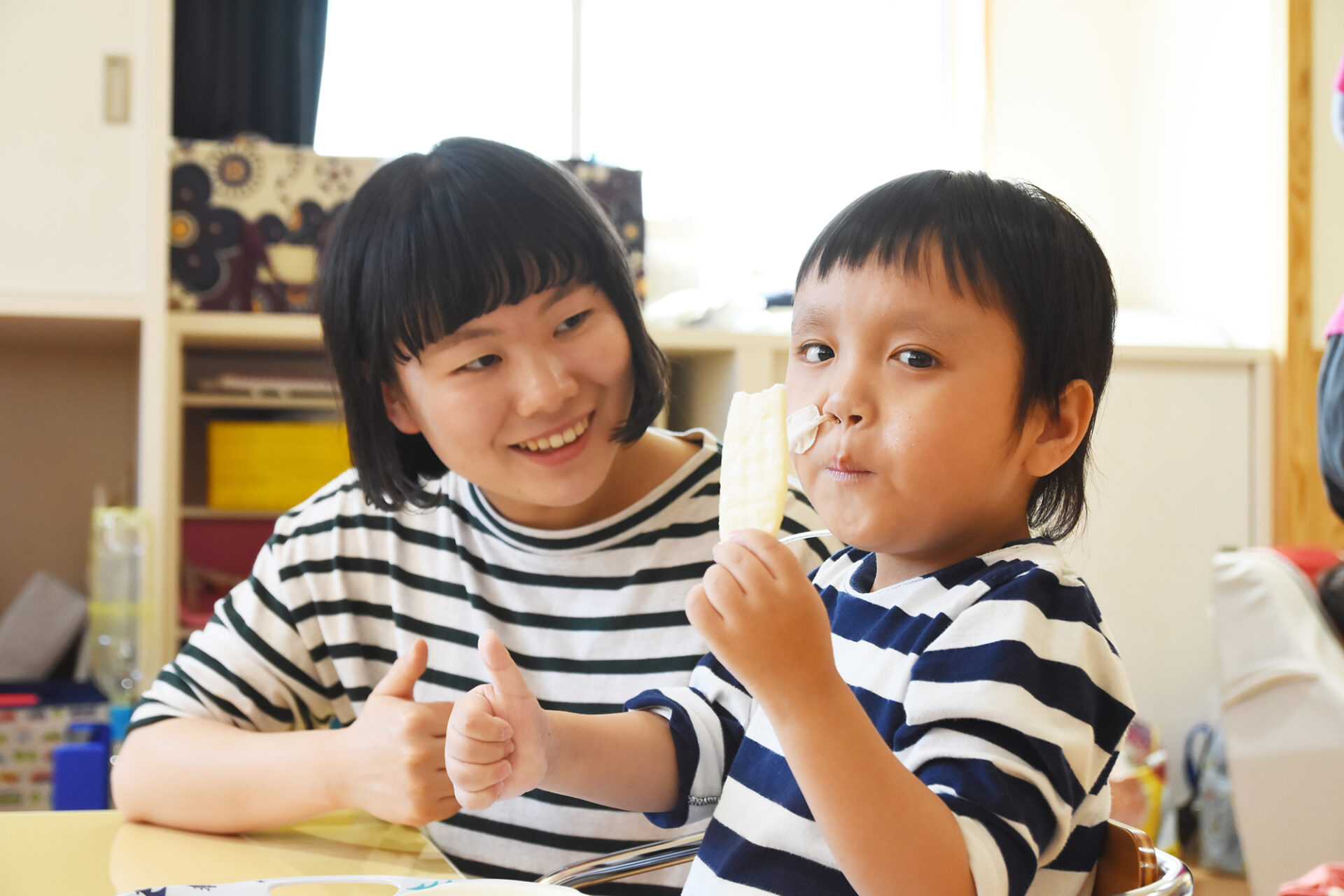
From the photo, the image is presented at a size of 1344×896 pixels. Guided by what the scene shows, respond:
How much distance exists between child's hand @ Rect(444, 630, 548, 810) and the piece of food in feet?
0.56

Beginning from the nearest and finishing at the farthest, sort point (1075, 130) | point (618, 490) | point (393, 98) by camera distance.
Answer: point (618, 490)
point (393, 98)
point (1075, 130)

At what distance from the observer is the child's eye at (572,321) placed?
3.33 feet

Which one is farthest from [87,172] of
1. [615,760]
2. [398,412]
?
[615,760]

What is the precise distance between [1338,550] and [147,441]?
2854 mm

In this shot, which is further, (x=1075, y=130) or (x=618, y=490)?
(x=1075, y=130)

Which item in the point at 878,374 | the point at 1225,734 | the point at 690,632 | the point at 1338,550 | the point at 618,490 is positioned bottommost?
the point at 1225,734

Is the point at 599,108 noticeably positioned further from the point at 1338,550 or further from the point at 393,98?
the point at 1338,550

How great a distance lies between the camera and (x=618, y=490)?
1.17 metres

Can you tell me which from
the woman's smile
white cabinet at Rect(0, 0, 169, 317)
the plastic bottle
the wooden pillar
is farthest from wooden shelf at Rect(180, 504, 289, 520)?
the wooden pillar

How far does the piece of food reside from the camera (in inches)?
27.4

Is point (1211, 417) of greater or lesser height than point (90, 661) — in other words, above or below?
above

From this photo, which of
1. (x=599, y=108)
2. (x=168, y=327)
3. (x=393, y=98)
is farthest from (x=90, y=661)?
(x=599, y=108)

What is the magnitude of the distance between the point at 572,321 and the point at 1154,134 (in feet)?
10.1

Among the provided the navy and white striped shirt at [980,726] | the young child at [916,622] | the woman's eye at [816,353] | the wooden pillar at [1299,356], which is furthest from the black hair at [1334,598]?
the woman's eye at [816,353]
